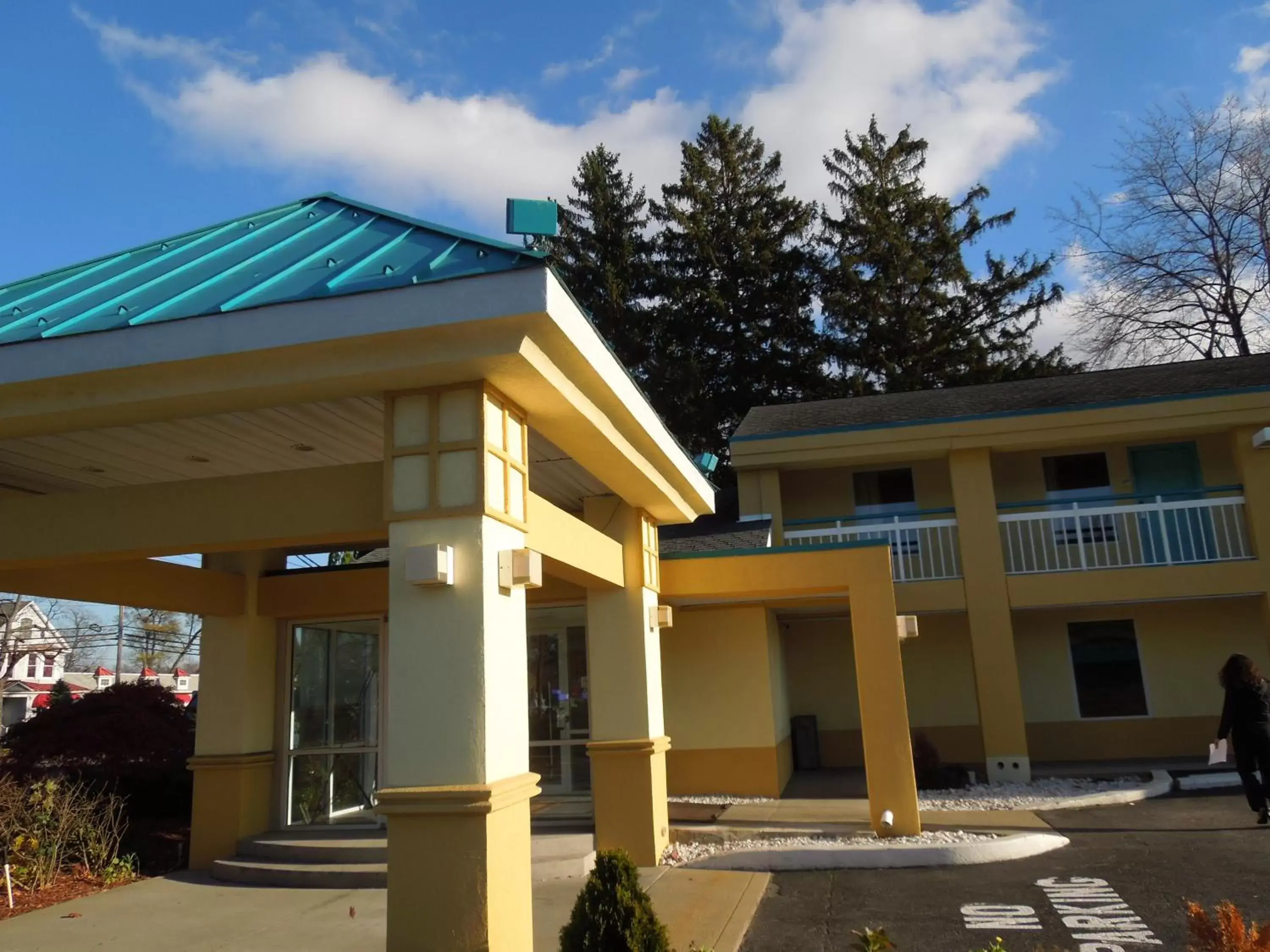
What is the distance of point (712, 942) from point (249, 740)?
5.64m

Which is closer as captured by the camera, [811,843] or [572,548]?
[572,548]

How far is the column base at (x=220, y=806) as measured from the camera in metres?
9.61

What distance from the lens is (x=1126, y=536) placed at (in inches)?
614

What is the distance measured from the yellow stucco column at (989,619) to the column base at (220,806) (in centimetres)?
1046

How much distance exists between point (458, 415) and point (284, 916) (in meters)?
4.48

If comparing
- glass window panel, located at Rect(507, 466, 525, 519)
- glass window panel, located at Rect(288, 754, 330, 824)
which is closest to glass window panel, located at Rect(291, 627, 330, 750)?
glass window panel, located at Rect(288, 754, 330, 824)

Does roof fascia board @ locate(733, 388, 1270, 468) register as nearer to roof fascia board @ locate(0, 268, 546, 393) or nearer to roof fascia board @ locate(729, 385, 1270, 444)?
roof fascia board @ locate(729, 385, 1270, 444)

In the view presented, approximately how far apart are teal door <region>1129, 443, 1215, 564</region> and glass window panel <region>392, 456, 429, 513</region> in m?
13.0

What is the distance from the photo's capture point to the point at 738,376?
32344 mm

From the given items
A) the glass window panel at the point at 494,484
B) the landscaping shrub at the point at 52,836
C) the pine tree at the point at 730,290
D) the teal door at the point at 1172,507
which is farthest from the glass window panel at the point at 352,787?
the pine tree at the point at 730,290

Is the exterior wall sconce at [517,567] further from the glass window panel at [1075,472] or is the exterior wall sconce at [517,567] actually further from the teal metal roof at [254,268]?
the glass window panel at [1075,472]

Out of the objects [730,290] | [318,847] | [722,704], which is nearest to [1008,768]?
[722,704]

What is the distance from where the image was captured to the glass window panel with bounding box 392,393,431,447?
18.9ft

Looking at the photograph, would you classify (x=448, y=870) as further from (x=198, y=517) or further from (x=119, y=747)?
(x=119, y=747)
